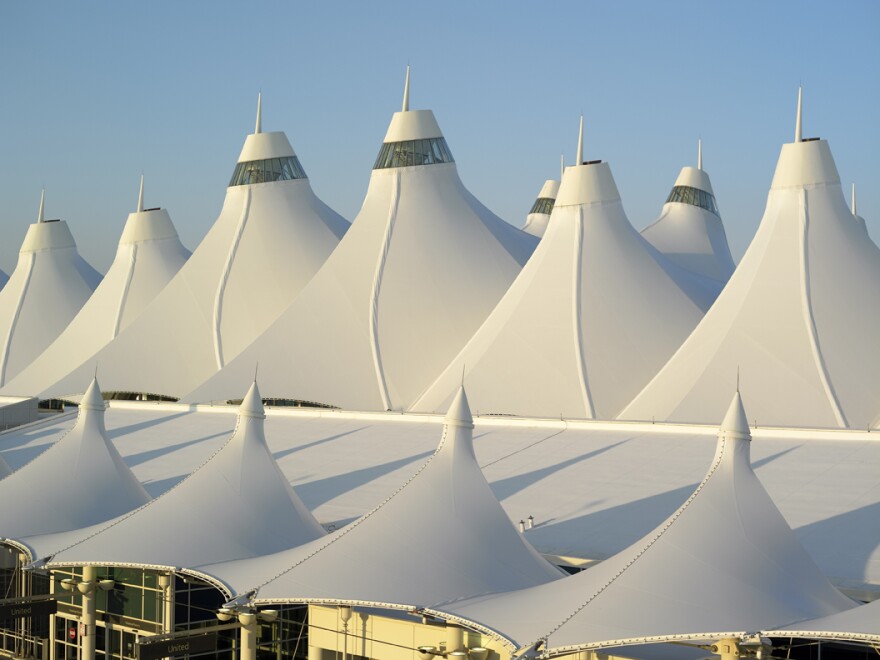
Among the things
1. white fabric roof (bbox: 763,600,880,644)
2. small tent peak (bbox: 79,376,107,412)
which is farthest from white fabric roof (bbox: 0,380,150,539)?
white fabric roof (bbox: 763,600,880,644)

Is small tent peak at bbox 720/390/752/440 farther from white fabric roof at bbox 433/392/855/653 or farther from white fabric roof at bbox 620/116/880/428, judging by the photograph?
white fabric roof at bbox 620/116/880/428

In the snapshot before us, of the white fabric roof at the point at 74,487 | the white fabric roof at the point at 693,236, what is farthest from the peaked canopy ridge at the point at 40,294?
the white fabric roof at the point at 74,487

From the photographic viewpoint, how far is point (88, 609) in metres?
22.8

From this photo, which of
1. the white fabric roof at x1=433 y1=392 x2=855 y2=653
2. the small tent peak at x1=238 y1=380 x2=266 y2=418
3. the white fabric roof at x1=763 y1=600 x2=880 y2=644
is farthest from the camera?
the small tent peak at x1=238 y1=380 x2=266 y2=418

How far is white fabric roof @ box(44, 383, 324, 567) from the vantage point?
68.5 feet

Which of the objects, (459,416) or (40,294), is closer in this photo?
(459,416)

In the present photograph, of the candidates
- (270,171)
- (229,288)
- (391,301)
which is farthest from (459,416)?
(270,171)

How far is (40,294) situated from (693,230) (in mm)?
29486

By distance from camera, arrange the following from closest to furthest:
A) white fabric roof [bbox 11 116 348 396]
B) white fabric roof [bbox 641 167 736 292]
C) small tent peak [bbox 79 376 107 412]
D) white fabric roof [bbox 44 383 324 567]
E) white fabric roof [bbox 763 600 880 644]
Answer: white fabric roof [bbox 763 600 880 644] < white fabric roof [bbox 44 383 324 567] < small tent peak [bbox 79 376 107 412] < white fabric roof [bbox 11 116 348 396] < white fabric roof [bbox 641 167 736 292]

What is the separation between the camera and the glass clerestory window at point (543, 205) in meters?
66.8

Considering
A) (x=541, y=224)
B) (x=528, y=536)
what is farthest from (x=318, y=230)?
(x=528, y=536)

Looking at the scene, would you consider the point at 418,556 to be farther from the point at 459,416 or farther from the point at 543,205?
the point at 543,205

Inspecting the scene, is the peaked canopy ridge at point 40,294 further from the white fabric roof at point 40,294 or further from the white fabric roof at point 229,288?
the white fabric roof at point 229,288

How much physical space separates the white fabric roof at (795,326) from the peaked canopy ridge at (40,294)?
35.6 metres
